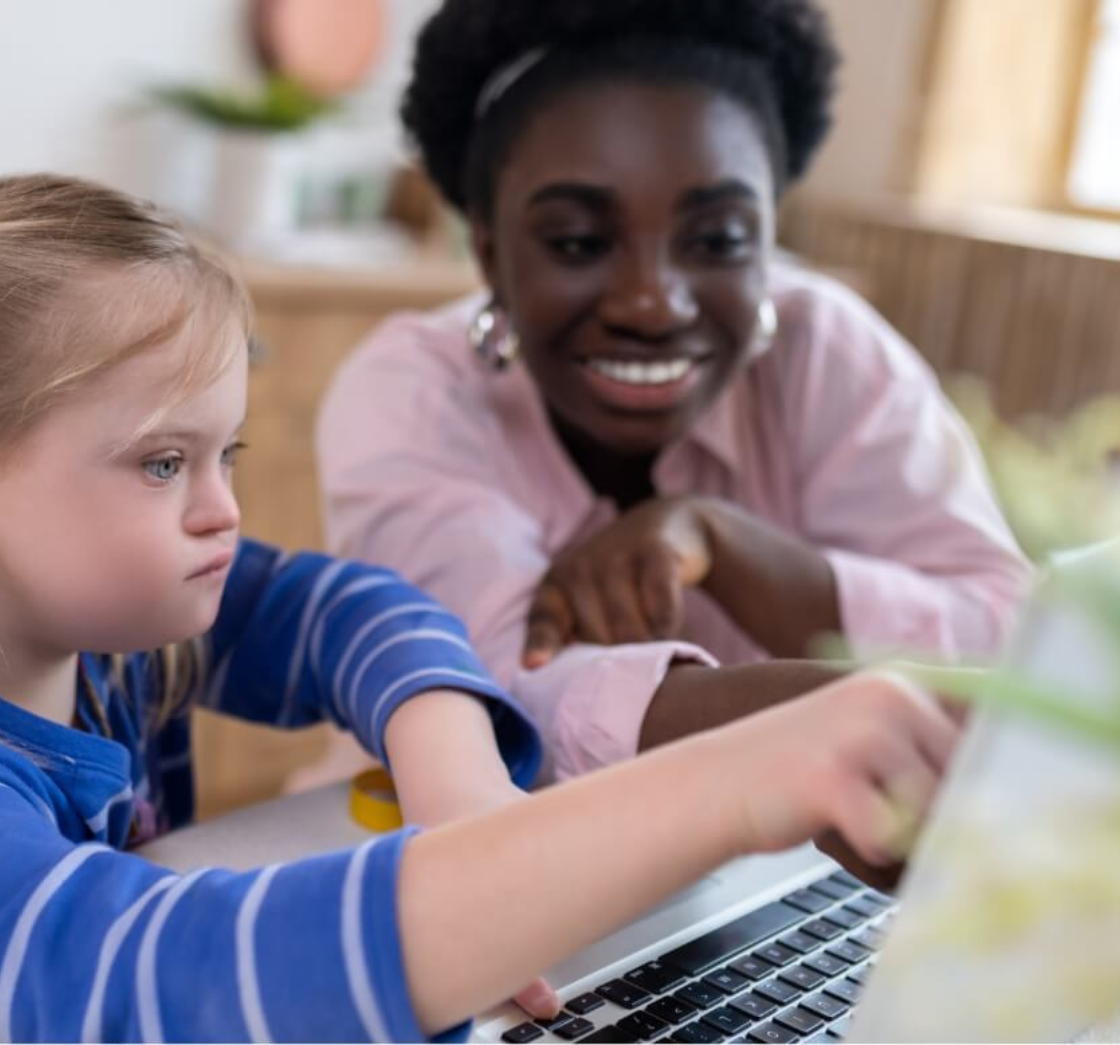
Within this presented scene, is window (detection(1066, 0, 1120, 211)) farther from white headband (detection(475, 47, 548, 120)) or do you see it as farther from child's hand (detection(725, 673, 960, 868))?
child's hand (detection(725, 673, 960, 868))

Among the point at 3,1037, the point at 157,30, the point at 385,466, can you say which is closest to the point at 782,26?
the point at 385,466

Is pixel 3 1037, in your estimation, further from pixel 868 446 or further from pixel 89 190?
pixel 868 446

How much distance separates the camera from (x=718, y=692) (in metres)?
0.72

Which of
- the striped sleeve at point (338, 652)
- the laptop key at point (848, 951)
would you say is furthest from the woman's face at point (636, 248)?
the laptop key at point (848, 951)

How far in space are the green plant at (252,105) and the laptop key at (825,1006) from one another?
1.85 metres

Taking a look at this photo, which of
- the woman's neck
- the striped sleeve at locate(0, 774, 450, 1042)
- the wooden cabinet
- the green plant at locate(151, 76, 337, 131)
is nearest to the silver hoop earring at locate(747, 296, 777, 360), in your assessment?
the woman's neck

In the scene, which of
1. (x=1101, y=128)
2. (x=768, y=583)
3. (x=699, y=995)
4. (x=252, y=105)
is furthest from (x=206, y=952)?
(x=1101, y=128)

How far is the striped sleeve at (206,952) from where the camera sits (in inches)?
17.4

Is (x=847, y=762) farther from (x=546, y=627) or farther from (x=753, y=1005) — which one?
(x=546, y=627)

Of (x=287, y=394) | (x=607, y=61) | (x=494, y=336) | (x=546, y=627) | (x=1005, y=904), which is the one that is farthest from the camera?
(x=287, y=394)

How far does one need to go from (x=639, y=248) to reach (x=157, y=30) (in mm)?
1506

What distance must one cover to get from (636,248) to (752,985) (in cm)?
51

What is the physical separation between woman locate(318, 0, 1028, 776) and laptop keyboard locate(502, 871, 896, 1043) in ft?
0.59

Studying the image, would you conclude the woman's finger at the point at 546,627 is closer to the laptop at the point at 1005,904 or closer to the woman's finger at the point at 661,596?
the woman's finger at the point at 661,596
